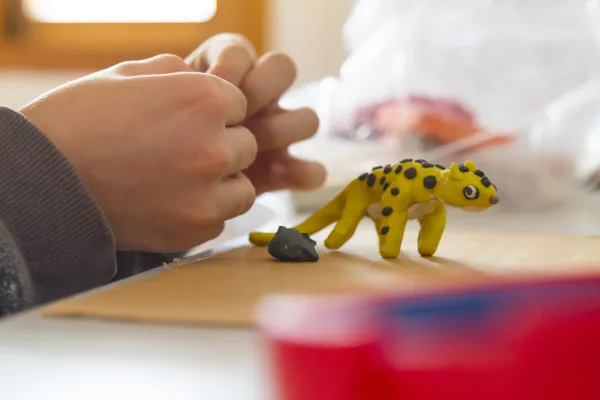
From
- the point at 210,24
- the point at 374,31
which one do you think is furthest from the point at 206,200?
the point at 210,24

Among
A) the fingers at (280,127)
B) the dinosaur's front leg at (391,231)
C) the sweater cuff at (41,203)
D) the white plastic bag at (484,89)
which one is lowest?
the sweater cuff at (41,203)

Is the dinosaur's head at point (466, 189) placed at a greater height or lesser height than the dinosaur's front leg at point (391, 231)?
greater

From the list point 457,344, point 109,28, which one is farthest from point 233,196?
point 109,28

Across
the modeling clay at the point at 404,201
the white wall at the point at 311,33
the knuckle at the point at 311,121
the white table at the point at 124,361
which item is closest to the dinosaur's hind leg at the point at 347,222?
the modeling clay at the point at 404,201

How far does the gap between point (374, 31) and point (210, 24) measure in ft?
1.93

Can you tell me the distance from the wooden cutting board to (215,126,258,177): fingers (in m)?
0.06

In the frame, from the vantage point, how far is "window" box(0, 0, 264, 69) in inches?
73.0

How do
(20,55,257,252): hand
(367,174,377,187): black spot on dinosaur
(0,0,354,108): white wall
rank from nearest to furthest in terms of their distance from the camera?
(20,55,257,252): hand < (367,174,377,187): black spot on dinosaur < (0,0,354,108): white wall

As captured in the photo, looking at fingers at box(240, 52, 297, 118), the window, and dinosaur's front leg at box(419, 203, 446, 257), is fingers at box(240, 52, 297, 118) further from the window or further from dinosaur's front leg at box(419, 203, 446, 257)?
the window

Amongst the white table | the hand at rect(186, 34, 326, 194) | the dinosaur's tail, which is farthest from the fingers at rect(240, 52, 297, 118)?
the white table

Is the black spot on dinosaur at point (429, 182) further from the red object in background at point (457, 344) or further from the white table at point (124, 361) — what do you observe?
the red object in background at point (457, 344)

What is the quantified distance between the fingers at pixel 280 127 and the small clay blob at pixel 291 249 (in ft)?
0.49

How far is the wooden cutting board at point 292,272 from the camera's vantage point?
0.39 meters

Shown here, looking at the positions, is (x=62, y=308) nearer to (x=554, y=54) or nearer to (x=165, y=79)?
(x=165, y=79)
